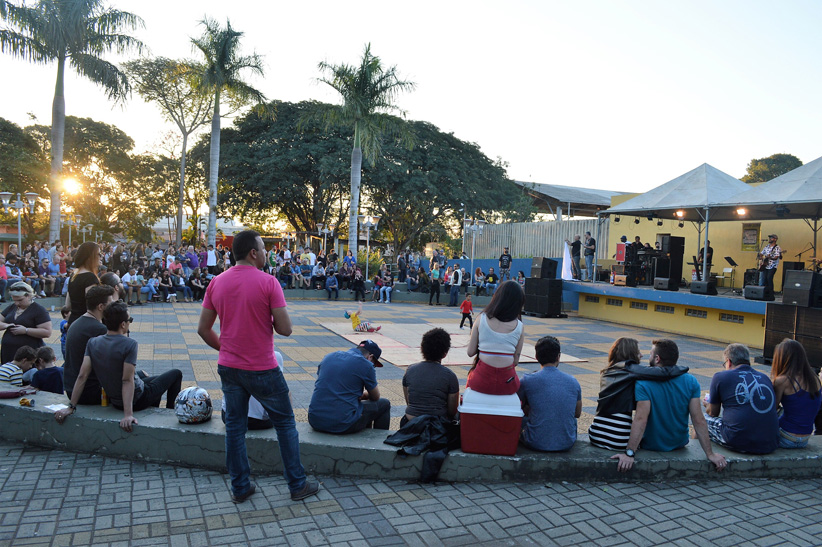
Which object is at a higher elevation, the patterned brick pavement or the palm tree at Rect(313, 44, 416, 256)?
the palm tree at Rect(313, 44, 416, 256)

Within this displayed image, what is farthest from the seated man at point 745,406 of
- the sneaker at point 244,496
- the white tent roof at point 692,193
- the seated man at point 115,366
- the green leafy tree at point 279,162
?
the green leafy tree at point 279,162

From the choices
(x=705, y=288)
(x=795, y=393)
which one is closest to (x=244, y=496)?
A: (x=795, y=393)

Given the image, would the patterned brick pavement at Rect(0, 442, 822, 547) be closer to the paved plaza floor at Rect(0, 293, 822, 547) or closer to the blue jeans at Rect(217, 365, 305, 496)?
the paved plaza floor at Rect(0, 293, 822, 547)

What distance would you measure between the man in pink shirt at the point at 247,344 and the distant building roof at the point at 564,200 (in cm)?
3022

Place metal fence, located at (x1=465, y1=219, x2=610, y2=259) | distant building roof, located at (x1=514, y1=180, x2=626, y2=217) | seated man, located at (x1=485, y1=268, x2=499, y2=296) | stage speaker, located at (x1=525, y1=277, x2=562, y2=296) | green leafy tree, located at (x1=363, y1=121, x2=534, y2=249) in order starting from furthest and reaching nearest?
distant building roof, located at (x1=514, y1=180, x2=626, y2=217) → green leafy tree, located at (x1=363, y1=121, x2=534, y2=249) → metal fence, located at (x1=465, y1=219, x2=610, y2=259) → seated man, located at (x1=485, y1=268, x2=499, y2=296) → stage speaker, located at (x1=525, y1=277, x2=562, y2=296)

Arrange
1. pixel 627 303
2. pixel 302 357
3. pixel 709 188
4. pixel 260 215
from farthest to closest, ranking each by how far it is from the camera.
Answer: pixel 260 215 < pixel 627 303 < pixel 709 188 < pixel 302 357

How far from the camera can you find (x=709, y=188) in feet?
49.2

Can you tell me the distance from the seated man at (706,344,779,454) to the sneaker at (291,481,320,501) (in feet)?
10.8

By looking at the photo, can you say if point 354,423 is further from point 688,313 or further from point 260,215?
point 260,215

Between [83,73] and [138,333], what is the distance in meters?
13.8

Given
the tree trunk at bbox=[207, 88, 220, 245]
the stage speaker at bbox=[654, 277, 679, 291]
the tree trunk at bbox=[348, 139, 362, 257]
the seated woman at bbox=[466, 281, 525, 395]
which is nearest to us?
the seated woman at bbox=[466, 281, 525, 395]

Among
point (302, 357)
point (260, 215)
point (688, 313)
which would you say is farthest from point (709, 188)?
point (260, 215)

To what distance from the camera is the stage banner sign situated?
62.4 feet

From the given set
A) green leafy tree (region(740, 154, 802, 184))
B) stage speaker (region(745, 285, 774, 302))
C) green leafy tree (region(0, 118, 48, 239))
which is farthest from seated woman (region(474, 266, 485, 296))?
green leafy tree (region(740, 154, 802, 184))
